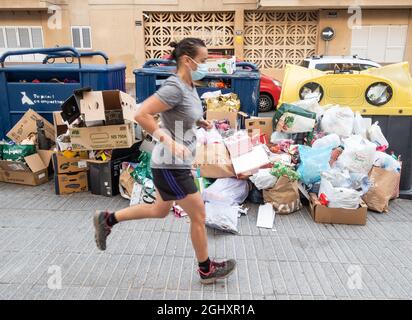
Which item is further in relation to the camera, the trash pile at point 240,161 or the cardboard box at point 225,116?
the cardboard box at point 225,116

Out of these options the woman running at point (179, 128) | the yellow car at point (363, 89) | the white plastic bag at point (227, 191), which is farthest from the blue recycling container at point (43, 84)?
the woman running at point (179, 128)

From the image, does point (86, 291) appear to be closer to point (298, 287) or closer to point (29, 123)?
point (298, 287)

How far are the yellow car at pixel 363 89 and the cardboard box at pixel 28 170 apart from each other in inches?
123

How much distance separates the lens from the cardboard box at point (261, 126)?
4.59 m

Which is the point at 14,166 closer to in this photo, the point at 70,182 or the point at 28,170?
the point at 28,170

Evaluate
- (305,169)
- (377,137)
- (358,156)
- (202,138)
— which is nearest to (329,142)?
(358,156)

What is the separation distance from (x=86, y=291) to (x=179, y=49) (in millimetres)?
1720

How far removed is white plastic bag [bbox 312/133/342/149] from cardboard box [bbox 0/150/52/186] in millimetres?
3190

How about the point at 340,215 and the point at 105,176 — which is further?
the point at 105,176

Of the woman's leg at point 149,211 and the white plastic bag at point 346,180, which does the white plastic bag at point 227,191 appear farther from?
the woman's leg at point 149,211

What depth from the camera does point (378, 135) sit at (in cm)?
408

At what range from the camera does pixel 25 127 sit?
15.3 feet

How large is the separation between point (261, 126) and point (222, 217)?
167 centimetres
